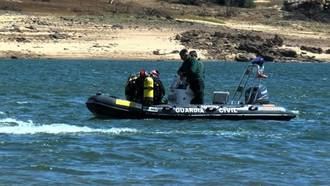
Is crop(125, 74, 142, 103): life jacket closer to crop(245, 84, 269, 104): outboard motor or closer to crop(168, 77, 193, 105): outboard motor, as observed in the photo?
crop(168, 77, 193, 105): outboard motor

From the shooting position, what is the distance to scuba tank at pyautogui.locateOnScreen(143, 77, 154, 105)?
19750 millimetres

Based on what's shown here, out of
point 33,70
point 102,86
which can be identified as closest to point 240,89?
point 102,86

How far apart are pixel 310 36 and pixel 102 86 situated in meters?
36.4

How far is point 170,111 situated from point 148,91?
609mm

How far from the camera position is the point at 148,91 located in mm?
19812

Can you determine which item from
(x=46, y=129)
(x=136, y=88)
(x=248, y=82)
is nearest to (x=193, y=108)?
(x=136, y=88)

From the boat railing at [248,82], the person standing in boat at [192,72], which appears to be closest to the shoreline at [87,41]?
the boat railing at [248,82]

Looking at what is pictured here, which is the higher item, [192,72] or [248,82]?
[192,72]

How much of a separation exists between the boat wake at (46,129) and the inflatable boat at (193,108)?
1.43m

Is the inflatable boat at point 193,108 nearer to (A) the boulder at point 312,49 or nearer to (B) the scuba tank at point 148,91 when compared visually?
(B) the scuba tank at point 148,91

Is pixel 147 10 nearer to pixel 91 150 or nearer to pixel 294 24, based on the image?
pixel 294 24

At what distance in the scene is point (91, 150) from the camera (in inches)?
584

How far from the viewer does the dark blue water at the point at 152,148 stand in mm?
12820

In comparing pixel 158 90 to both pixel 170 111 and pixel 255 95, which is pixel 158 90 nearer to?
pixel 170 111
